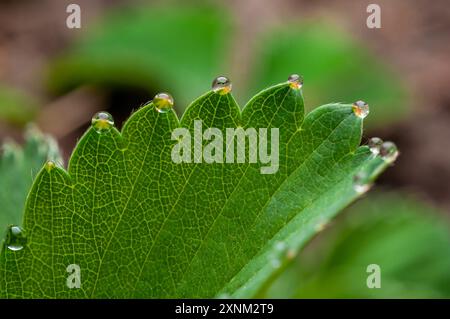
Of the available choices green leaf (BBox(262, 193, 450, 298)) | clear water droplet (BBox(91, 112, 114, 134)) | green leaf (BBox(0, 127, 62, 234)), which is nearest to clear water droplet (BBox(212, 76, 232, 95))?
clear water droplet (BBox(91, 112, 114, 134))

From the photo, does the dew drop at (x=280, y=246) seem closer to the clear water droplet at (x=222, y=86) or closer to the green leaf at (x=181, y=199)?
the green leaf at (x=181, y=199)

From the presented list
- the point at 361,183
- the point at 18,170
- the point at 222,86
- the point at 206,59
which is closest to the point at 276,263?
the point at 361,183

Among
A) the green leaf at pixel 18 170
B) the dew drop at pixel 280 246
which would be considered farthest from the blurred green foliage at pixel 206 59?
the dew drop at pixel 280 246

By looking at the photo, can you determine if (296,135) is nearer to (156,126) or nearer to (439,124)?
(156,126)

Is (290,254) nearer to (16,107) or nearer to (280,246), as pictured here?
(280,246)

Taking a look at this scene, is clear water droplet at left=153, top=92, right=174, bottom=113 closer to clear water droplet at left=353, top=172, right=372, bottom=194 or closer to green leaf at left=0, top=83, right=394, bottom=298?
green leaf at left=0, top=83, right=394, bottom=298
